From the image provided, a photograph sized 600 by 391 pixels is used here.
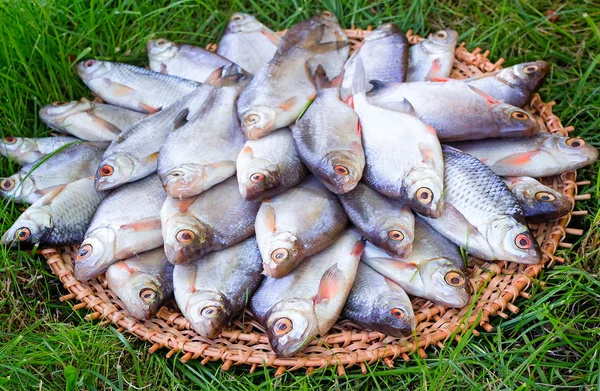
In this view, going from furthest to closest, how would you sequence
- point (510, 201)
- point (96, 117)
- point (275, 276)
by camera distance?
point (96, 117) → point (510, 201) → point (275, 276)

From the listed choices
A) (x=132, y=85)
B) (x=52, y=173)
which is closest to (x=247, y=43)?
(x=132, y=85)

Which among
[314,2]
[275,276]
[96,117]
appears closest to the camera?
[275,276]

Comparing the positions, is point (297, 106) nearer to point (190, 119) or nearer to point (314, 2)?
point (190, 119)

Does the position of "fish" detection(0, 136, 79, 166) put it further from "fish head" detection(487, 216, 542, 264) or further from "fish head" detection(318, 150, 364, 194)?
"fish head" detection(487, 216, 542, 264)

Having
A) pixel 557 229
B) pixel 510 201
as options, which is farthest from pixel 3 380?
pixel 557 229

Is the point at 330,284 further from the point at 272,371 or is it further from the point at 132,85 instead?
the point at 132,85

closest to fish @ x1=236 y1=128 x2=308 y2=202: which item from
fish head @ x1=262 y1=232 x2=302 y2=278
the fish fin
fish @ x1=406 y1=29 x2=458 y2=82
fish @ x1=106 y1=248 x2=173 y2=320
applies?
fish head @ x1=262 y1=232 x2=302 y2=278

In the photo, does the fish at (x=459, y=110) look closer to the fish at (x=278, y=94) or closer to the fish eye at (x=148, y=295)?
the fish at (x=278, y=94)
